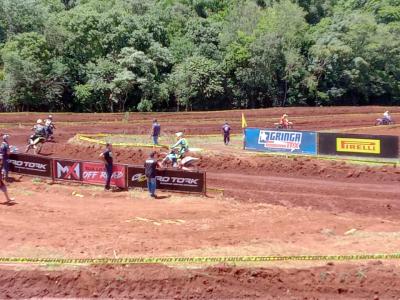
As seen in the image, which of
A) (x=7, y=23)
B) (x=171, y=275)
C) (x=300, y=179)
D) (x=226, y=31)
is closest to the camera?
(x=171, y=275)

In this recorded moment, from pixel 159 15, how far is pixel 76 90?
18.9m

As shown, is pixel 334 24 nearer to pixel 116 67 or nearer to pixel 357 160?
pixel 116 67

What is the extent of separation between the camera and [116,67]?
6006 cm

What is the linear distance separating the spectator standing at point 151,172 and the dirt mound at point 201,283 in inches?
328

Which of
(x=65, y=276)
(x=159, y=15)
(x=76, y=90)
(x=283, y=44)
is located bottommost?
(x=65, y=276)

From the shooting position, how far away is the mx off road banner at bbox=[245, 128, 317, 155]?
30.1 metres

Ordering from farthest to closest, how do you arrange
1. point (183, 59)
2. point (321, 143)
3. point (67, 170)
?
point (183, 59) → point (321, 143) → point (67, 170)

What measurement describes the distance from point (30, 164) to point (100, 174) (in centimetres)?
390

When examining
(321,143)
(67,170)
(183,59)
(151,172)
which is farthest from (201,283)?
(183,59)

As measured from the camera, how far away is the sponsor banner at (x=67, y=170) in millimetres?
24922

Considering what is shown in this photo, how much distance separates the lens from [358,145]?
94.2ft

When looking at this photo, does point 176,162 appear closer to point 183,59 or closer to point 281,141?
point 281,141

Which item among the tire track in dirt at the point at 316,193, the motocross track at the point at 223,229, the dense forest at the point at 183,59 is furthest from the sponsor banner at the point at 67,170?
the dense forest at the point at 183,59

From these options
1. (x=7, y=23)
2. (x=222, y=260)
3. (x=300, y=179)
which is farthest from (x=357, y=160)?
(x=7, y=23)
